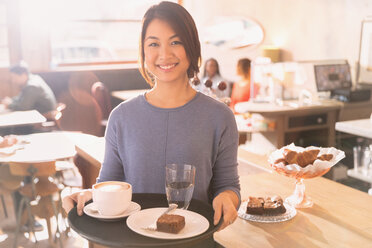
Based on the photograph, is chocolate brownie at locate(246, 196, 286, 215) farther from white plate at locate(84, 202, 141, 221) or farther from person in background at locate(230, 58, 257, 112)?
person in background at locate(230, 58, 257, 112)

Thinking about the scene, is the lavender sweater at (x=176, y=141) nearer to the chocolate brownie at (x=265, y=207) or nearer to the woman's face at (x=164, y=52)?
the woman's face at (x=164, y=52)

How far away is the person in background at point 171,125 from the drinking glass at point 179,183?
0.09m

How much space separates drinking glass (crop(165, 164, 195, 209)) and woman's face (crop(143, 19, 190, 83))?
26cm

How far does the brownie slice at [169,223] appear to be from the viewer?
3.15 ft

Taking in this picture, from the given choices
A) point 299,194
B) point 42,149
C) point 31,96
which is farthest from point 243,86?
point 299,194

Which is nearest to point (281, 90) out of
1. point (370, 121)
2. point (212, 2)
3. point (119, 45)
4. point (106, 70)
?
point (370, 121)

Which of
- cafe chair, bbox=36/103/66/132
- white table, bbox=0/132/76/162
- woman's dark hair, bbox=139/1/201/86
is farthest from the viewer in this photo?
cafe chair, bbox=36/103/66/132

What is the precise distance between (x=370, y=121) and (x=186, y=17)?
105 inches

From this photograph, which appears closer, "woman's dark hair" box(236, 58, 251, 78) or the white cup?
the white cup

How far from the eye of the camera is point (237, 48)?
259 inches

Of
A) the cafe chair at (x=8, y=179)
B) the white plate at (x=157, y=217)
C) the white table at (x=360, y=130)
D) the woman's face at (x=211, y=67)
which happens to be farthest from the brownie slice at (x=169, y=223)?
the woman's face at (x=211, y=67)

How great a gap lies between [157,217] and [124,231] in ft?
0.33

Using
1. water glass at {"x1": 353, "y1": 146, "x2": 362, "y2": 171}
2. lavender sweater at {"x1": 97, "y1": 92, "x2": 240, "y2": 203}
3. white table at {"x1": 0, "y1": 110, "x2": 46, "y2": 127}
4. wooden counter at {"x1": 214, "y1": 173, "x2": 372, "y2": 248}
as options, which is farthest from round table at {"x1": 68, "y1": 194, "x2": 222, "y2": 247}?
white table at {"x1": 0, "y1": 110, "x2": 46, "y2": 127}

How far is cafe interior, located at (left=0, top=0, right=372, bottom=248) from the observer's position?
1.43m
